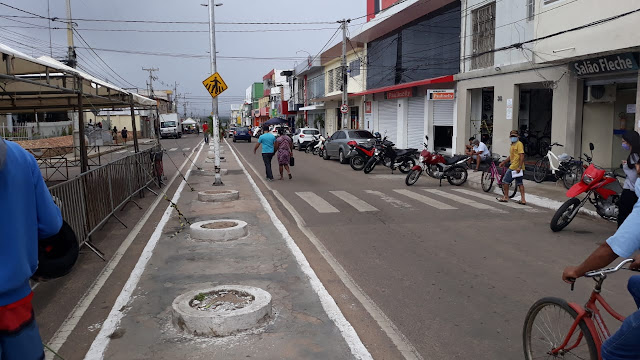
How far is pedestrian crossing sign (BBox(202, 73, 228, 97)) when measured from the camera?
1459 centimetres

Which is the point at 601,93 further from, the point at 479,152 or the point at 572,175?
the point at 479,152

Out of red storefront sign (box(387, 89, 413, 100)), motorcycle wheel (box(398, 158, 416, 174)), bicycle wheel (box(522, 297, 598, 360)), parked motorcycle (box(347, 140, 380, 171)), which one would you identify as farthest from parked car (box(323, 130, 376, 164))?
bicycle wheel (box(522, 297, 598, 360))

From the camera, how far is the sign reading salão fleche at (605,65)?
42.8 feet

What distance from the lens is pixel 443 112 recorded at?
24156 mm

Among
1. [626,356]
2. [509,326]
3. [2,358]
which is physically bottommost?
[509,326]

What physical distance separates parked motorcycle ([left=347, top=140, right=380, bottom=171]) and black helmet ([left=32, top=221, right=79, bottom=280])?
1678cm

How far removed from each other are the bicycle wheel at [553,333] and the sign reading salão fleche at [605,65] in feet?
39.1

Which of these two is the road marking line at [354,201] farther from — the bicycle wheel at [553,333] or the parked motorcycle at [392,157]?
the bicycle wheel at [553,333]

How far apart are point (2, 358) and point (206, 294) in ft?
10.2

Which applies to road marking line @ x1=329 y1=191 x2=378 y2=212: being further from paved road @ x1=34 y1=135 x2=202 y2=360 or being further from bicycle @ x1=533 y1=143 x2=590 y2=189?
bicycle @ x1=533 y1=143 x2=590 y2=189

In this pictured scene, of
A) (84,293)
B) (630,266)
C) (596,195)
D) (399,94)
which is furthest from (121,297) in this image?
(399,94)

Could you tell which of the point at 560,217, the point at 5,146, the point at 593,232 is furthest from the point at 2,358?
the point at 593,232

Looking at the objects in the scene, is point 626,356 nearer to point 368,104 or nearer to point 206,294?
point 206,294

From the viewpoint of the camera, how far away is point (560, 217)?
8.56 m
